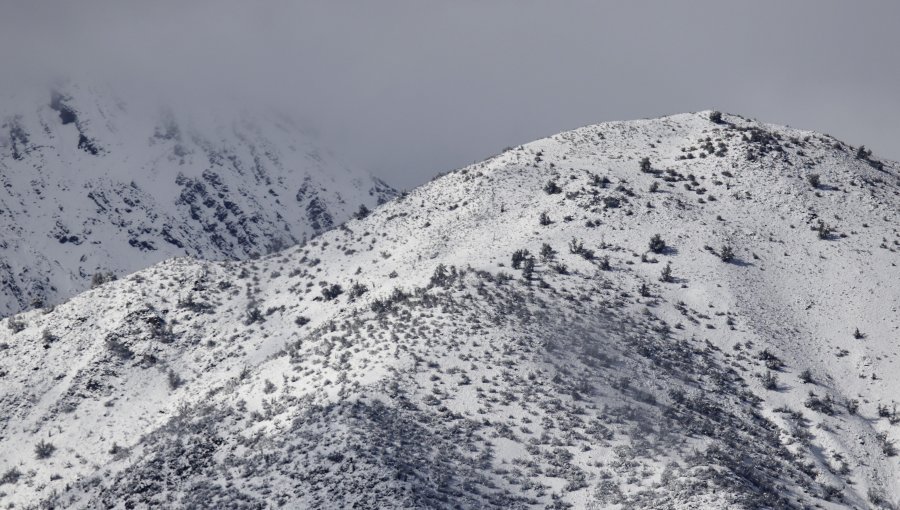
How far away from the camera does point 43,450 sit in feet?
204

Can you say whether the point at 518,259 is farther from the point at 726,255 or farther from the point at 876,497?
the point at 876,497

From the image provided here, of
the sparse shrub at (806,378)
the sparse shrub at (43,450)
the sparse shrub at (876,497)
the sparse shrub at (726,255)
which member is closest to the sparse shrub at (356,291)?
the sparse shrub at (43,450)

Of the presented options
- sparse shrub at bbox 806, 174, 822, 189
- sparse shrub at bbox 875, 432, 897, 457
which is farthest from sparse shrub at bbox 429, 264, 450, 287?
sparse shrub at bbox 806, 174, 822, 189

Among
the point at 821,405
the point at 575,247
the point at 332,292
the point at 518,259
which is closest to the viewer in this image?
the point at 821,405

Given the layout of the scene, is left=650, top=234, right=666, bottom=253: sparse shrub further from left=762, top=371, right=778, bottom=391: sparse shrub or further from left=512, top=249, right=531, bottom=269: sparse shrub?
left=762, top=371, right=778, bottom=391: sparse shrub

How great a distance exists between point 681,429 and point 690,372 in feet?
27.0

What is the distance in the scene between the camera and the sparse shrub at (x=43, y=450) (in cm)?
6203

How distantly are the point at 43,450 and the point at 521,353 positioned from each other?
108 feet

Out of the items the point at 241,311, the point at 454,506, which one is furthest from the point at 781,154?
the point at 454,506

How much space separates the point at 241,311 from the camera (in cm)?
7544

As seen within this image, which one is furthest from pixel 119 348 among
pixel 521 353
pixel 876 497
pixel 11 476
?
pixel 876 497

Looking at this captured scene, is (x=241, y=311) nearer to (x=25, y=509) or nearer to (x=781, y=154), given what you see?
(x=25, y=509)

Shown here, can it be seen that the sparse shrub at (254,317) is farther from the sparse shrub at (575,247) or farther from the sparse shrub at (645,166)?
the sparse shrub at (645,166)

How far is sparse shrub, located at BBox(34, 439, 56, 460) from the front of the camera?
62031 mm
